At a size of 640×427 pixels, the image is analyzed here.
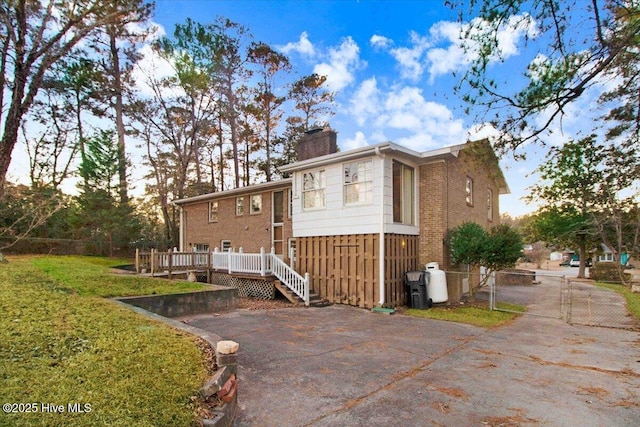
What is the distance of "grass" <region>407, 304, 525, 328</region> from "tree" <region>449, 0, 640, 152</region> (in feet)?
18.3

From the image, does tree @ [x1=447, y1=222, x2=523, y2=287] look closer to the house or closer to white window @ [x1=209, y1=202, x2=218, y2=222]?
the house

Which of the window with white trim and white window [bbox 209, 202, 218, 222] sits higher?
white window [bbox 209, 202, 218, 222]

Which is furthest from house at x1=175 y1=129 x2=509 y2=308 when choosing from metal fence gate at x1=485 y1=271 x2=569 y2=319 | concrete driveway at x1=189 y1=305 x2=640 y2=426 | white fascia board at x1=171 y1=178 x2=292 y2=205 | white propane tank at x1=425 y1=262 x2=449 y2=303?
concrete driveway at x1=189 y1=305 x2=640 y2=426

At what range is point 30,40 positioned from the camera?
11148 millimetres

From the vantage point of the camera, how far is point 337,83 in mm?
26219

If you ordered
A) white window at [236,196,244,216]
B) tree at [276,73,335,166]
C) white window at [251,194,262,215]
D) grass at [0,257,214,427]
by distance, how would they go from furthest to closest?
tree at [276,73,335,166] → white window at [236,196,244,216] → white window at [251,194,262,215] → grass at [0,257,214,427]

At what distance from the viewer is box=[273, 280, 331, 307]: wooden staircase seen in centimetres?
1131

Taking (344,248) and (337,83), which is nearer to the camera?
(344,248)

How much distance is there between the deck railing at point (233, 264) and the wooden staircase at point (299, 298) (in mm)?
153

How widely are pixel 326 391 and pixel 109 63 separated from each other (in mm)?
27912

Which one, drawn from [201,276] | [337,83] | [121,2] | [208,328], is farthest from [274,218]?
[337,83]

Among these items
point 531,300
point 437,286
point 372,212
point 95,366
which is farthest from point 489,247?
point 95,366

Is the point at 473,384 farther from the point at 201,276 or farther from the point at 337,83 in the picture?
the point at 337,83

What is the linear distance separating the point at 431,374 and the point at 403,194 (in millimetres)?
7202
